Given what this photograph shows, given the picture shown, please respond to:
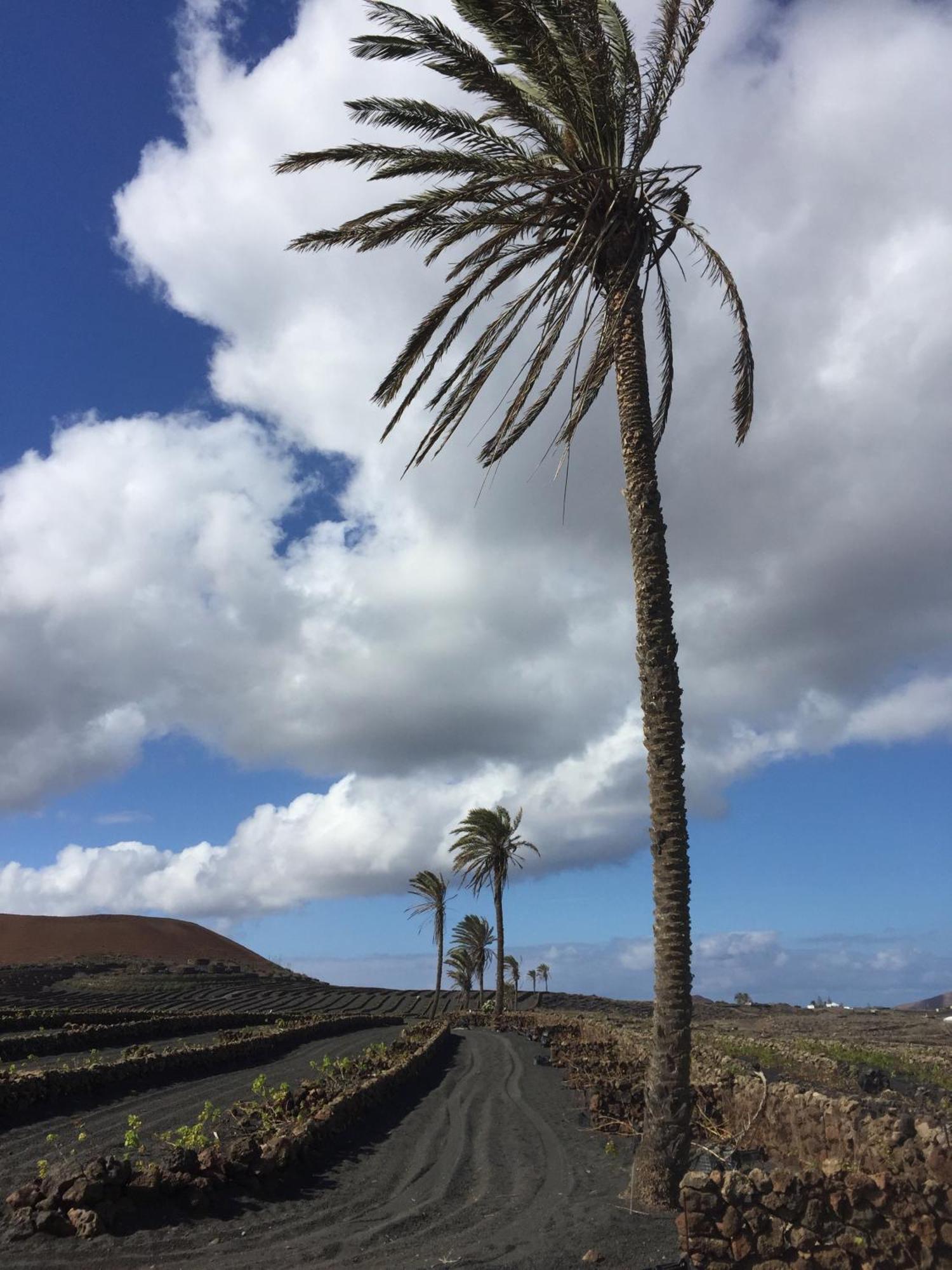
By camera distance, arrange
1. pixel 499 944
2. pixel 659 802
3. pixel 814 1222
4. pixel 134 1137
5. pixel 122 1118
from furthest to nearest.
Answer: pixel 499 944, pixel 122 1118, pixel 134 1137, pixel 659 802, pixel 814 1222

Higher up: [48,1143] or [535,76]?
[535,76]

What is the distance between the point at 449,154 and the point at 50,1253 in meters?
12.3

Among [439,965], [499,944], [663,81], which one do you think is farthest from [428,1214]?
[439,965]

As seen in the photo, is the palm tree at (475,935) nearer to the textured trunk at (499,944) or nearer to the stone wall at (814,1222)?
the textured trunk at (499,944)

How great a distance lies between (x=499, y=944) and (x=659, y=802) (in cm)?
3452

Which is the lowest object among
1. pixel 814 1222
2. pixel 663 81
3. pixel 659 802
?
pixel 814 1222

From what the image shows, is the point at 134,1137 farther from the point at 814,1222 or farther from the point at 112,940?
the point at 112,940

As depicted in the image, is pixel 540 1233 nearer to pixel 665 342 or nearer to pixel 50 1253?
pixel 50 1253

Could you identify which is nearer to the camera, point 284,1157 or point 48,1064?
point 284,1157

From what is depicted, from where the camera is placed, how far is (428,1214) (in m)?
9.17

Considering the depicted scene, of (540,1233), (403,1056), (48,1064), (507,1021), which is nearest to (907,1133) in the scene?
(540,1233)

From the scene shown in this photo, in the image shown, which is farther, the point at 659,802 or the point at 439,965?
the point at 439,965

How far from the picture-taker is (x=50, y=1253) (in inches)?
295

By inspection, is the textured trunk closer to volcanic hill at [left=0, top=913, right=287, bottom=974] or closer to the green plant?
the green plant
